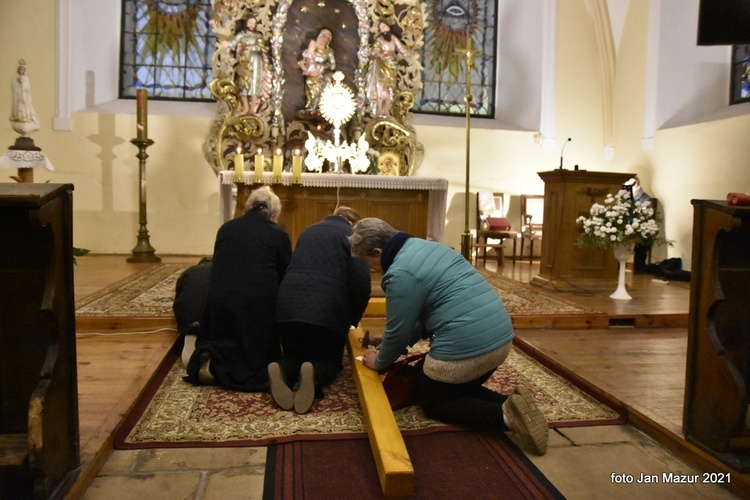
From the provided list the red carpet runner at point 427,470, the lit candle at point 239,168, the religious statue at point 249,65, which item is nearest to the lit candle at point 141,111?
the religious statue at point 249,65

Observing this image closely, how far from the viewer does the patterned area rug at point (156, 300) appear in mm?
4727

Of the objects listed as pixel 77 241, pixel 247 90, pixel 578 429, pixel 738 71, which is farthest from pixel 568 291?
pixel 77 241

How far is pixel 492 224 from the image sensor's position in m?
8.66

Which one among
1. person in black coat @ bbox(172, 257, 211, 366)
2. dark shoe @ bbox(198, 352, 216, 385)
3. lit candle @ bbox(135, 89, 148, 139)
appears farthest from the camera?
lit candle @ bbox(135, 89, 148, 139)

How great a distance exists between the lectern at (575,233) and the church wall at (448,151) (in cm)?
221

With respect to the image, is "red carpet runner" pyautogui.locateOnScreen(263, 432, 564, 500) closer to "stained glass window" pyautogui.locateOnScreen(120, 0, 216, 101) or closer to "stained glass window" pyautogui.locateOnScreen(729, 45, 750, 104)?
"stained glass window" pyautogui.locateOnScreen(729, 45, 750, 104)

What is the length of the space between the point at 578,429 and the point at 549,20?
8.58m

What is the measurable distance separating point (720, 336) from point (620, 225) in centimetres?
332

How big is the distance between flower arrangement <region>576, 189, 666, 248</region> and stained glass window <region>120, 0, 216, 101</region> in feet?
21.6

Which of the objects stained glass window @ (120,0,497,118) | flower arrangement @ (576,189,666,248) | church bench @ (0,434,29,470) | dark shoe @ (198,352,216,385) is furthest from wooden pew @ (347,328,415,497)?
stained glass window @ (120,0,497,118)

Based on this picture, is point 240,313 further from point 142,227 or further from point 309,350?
point 142,227

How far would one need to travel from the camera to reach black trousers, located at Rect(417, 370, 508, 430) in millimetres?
2711

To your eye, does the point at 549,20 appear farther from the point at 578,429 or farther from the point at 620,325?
the point at 578,429

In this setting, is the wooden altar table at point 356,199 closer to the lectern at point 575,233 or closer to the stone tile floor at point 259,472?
the lectern at point 575,233
